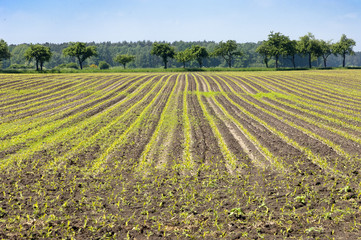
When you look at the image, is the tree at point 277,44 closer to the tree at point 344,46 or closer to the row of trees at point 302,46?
the row of trees at point 302,46

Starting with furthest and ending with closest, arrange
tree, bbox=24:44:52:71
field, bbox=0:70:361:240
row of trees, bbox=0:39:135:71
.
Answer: row of trees, bbox=0:39:135:71
tree, bbox=24:44:52:71
field, bbox=0:70:361:240

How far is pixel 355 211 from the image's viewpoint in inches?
311

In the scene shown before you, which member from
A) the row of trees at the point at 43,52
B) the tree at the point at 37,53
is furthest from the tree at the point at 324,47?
the tree at the point at 37,53

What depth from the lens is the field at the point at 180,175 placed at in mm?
7410

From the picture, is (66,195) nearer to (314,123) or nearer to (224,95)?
(314,123)

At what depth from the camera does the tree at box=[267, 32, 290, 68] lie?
305 ft

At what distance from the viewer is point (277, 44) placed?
9806cm

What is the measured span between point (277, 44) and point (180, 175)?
10039cm

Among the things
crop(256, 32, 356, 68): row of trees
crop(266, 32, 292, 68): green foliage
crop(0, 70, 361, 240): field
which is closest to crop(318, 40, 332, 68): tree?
crop(256, 32, 356, 68): row of trees

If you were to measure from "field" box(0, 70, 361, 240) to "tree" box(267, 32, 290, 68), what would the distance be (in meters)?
78.8

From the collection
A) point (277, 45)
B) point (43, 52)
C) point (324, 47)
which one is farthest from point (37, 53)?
point (324, 47)

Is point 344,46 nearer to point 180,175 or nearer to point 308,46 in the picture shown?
point 308,46

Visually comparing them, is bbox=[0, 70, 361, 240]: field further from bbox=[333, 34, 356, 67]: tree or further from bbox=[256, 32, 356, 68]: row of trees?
bbox=[333, 34, 356, 67]: tree

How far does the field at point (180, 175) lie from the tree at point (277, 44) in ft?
259
